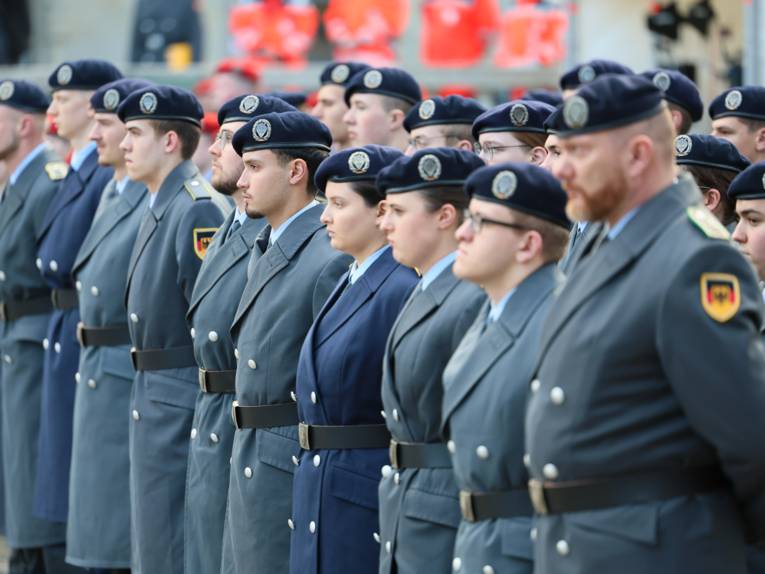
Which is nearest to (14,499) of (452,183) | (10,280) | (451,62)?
(10,280)

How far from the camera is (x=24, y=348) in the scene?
838cm

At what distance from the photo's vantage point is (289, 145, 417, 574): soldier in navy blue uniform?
5.47 m

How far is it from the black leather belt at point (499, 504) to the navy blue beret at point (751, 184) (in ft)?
4.72

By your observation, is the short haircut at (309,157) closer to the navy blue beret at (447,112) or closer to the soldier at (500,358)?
the navy blue beret at (447,112)

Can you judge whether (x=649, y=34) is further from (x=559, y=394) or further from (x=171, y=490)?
(x=559, y=394)

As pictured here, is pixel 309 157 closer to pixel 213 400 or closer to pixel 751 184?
pixel 213 400

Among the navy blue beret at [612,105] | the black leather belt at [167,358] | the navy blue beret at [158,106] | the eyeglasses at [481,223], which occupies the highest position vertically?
the navy blue beret at [612,105]

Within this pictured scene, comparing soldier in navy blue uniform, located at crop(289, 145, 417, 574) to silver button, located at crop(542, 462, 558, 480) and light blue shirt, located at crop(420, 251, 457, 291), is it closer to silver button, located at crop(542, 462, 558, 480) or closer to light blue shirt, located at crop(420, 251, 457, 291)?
light blue shirt, located at crop(420, 251, 457, 291)

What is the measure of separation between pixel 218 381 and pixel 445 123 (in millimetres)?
1498

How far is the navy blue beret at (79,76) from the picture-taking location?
8.30 meters

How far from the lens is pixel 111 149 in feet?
25.1

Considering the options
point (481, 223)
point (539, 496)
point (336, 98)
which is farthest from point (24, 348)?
point (539, 496)

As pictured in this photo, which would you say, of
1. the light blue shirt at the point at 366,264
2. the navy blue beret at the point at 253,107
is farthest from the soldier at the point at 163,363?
the light blue shirt at the point at 366,264

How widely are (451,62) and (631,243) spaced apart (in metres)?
10.2
